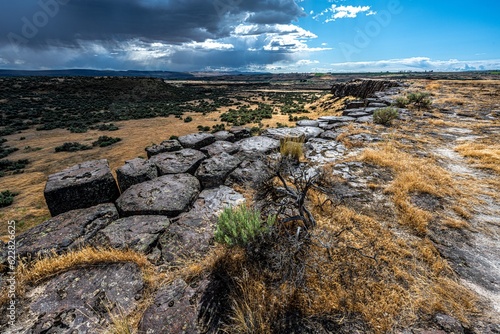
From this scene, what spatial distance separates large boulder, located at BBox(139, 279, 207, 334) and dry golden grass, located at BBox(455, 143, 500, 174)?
18.3ft

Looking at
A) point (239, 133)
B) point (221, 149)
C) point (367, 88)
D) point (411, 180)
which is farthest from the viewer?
point (367, 88)

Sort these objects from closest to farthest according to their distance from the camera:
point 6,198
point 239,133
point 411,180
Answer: point 411,180, point 6,198, point 239,133

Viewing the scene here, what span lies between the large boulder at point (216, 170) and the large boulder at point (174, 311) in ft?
6.83

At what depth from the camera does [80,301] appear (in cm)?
207

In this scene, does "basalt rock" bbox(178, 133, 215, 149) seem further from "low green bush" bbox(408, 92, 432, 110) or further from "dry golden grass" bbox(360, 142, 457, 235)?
"low green bush" bbox(408, 92, 432, 110)

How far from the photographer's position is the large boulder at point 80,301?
1.87 metres

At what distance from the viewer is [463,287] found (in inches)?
81.7

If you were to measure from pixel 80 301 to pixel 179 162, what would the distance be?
2.94 m

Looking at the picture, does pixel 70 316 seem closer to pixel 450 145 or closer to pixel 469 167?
pixel 469 167

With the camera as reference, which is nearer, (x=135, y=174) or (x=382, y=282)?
(x=382, y=282)

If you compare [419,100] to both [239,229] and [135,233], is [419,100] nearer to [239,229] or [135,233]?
[239,229]

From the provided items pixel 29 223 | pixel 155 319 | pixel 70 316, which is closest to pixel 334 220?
pixel 155 319

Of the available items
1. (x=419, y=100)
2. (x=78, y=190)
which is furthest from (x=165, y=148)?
(x=419, y=100)

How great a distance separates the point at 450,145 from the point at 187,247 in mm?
6555
